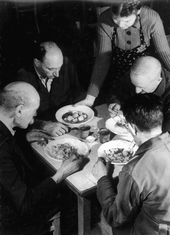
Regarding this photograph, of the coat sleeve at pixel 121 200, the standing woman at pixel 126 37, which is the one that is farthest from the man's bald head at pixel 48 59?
the coat sleeve at pixel 121 200

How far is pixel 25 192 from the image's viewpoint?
2287 mm

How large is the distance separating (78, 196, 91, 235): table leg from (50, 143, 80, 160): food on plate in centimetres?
42

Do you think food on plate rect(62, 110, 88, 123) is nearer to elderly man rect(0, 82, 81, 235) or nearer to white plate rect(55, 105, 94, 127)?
white plate rect(55, 105, 94, 127)

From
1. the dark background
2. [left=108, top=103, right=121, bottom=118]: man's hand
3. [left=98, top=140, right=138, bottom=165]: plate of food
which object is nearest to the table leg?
[left=98, top=140, right=138, bottom=165]: plate of food

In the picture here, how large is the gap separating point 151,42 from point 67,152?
1.79 metres

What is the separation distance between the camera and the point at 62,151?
8.93 ft

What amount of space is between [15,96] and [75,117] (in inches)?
36.2

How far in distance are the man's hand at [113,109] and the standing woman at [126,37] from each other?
33cm

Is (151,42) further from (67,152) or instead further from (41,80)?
(67,152)

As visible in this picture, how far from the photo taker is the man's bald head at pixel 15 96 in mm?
2424

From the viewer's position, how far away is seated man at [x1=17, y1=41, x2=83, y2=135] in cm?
330

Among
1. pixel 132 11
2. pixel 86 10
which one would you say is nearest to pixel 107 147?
pixel 132 11

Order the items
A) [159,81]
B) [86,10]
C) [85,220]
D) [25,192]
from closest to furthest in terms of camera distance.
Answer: [25,192] < [85,220] < [159,81] < [86,10]

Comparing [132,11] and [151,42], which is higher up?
[132,11]
